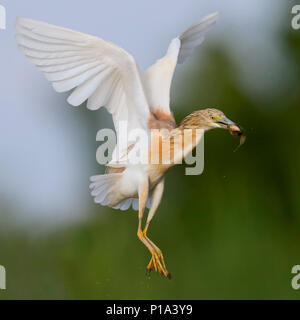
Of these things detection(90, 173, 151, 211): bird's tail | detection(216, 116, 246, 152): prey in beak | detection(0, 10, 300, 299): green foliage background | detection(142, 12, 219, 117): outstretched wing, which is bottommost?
detection(0, 10, 300, 299): green foliage background

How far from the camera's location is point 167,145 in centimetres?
272

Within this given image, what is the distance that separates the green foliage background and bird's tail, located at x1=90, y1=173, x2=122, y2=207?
2545mm

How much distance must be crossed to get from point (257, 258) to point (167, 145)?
10.5ft

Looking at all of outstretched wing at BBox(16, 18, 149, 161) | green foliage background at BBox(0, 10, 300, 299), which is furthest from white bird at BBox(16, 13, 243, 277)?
green foliage background at BBox(0, 10, 300, 299)

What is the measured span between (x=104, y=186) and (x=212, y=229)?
3.02 meters

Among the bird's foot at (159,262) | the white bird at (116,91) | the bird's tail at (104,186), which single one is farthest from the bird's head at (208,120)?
the bird's foot at (159,262)

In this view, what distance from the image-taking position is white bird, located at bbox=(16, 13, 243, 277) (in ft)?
8.87

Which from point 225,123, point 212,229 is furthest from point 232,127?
point 212,229

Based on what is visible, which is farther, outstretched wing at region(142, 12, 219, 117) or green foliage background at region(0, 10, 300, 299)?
green foliage background at region(0, 10, 300, 299)

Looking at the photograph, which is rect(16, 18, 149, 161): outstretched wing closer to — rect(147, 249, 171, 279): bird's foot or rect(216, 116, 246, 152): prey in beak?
rect(216, 116, 246, 152): prey in beak

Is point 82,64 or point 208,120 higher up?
point 82,64

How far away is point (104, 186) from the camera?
2.84 metres

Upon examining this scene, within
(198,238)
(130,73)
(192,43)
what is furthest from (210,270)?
(130,73)

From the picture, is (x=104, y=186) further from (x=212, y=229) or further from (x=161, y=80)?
(x=212, y=229)
